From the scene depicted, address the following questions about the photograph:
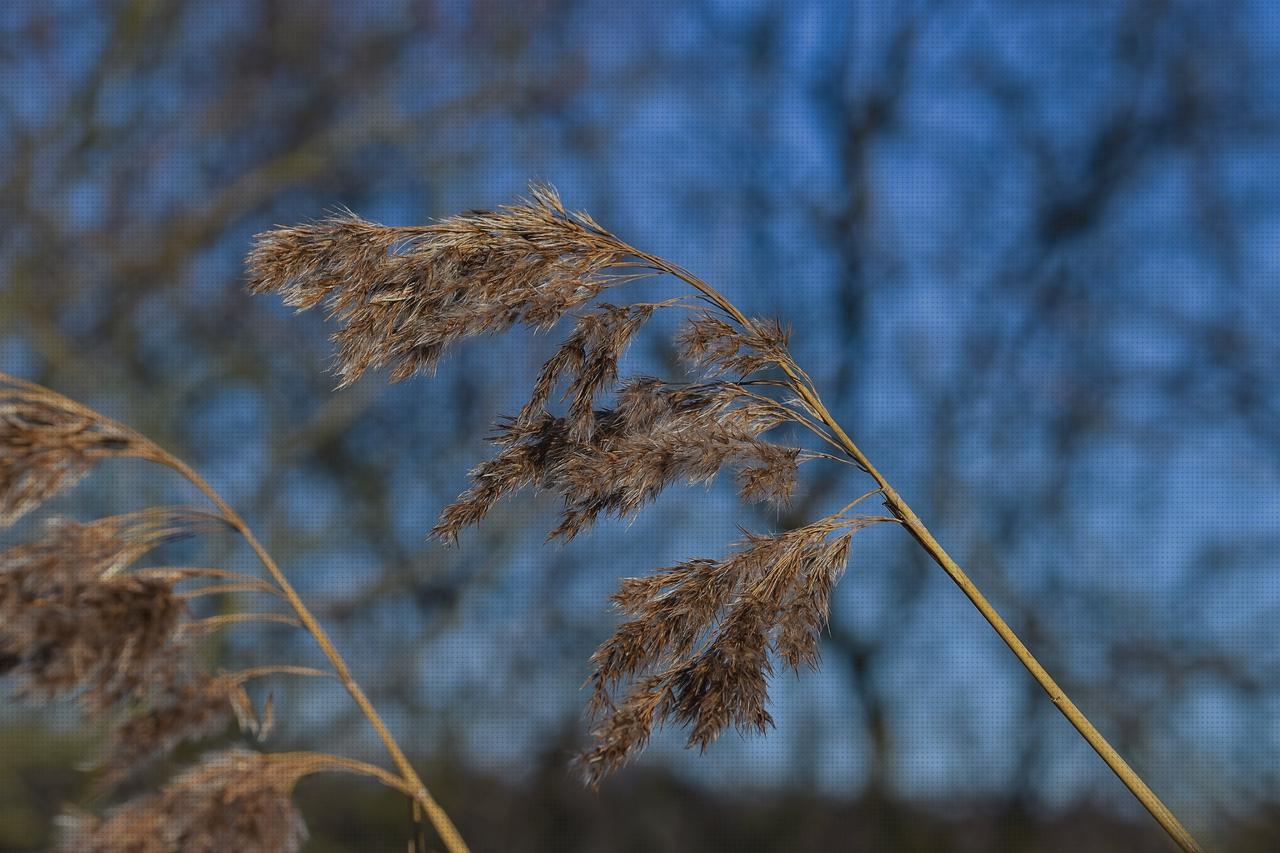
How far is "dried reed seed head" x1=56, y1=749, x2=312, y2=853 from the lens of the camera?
2.57 feet

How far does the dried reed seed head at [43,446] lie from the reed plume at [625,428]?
7.9 inches

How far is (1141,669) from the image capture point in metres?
2.99

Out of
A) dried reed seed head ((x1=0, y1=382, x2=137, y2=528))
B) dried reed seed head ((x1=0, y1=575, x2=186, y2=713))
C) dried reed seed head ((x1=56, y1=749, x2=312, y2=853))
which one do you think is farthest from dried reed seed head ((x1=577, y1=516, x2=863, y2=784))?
dried reed seed head ((x1=0, y1=382, x2=137, y2=528))

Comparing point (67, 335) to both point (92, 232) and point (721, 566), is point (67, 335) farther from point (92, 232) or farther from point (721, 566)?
point (721, 566)

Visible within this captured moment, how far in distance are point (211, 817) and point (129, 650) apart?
0.48 feet

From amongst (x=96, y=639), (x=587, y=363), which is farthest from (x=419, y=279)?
(x=96, y=639)

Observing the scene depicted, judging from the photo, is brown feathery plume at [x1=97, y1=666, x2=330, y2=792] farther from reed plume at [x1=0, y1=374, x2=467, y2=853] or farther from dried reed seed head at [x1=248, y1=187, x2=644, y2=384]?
dried reed seed head at [x1=248, y1=187, x2=644, y2=384]

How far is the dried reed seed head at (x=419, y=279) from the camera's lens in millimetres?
993

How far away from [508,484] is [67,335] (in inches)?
125

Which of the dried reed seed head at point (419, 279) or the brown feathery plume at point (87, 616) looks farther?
the dried reed seed head at point (419, 279)

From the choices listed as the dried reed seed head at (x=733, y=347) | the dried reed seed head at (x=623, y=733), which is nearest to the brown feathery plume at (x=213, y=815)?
the dried reed seed head at (x=623, y=733)

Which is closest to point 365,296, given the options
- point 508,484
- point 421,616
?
point 508,484

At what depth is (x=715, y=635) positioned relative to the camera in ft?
3.20

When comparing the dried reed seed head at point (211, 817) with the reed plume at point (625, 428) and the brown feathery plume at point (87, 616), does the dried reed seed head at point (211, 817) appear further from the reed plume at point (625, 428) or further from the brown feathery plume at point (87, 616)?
the reed plume at point (625, 428)
